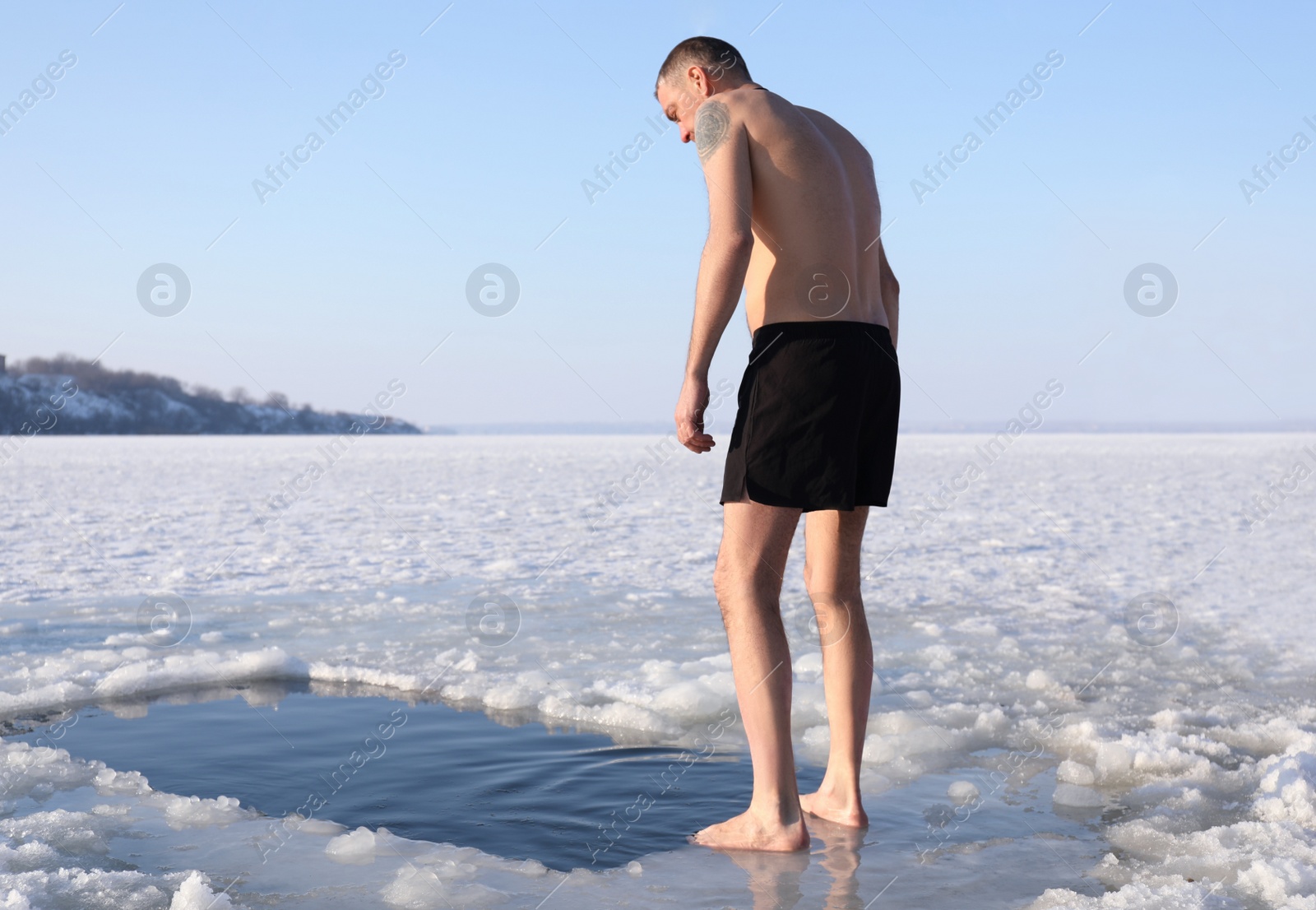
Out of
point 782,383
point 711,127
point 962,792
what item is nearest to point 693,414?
point 782,383

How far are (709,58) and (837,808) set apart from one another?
1.72 m

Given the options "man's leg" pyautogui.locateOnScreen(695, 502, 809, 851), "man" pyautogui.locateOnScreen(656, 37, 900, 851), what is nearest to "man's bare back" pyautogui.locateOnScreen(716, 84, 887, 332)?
"man" pyautogui.locateOnScreen(656, 37, 900, 851)

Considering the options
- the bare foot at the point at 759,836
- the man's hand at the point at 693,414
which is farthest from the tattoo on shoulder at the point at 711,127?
the bare foot at the point at 759,836

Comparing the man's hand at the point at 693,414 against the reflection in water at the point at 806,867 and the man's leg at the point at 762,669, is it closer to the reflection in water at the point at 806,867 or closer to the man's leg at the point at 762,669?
the man's leg at the point at 762,669

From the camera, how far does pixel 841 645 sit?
2293mm

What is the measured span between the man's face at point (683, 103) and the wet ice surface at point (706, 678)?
160 centimetres

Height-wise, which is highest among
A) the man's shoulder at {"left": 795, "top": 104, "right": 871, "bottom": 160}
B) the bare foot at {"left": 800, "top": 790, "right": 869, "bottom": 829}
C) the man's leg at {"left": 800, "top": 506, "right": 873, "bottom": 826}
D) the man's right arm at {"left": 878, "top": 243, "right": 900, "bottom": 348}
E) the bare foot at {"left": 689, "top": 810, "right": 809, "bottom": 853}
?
the man's shoulder at {"left": 795, "top": 104, "right": 871, "bottom": 160}

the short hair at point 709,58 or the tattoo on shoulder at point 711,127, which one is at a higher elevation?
the short hair at point 709,58

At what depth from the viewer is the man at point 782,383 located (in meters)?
2.06

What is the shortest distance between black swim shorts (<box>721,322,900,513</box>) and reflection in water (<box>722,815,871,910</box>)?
0.70 meters

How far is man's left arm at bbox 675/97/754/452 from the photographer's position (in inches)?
80.3

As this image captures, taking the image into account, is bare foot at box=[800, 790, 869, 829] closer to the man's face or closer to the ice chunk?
the ice chunk

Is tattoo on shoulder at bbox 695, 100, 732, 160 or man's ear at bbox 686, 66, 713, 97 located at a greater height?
man's ear at bbox 686, 66, 713, 97

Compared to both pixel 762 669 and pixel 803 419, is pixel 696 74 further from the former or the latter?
pixel 762 669
